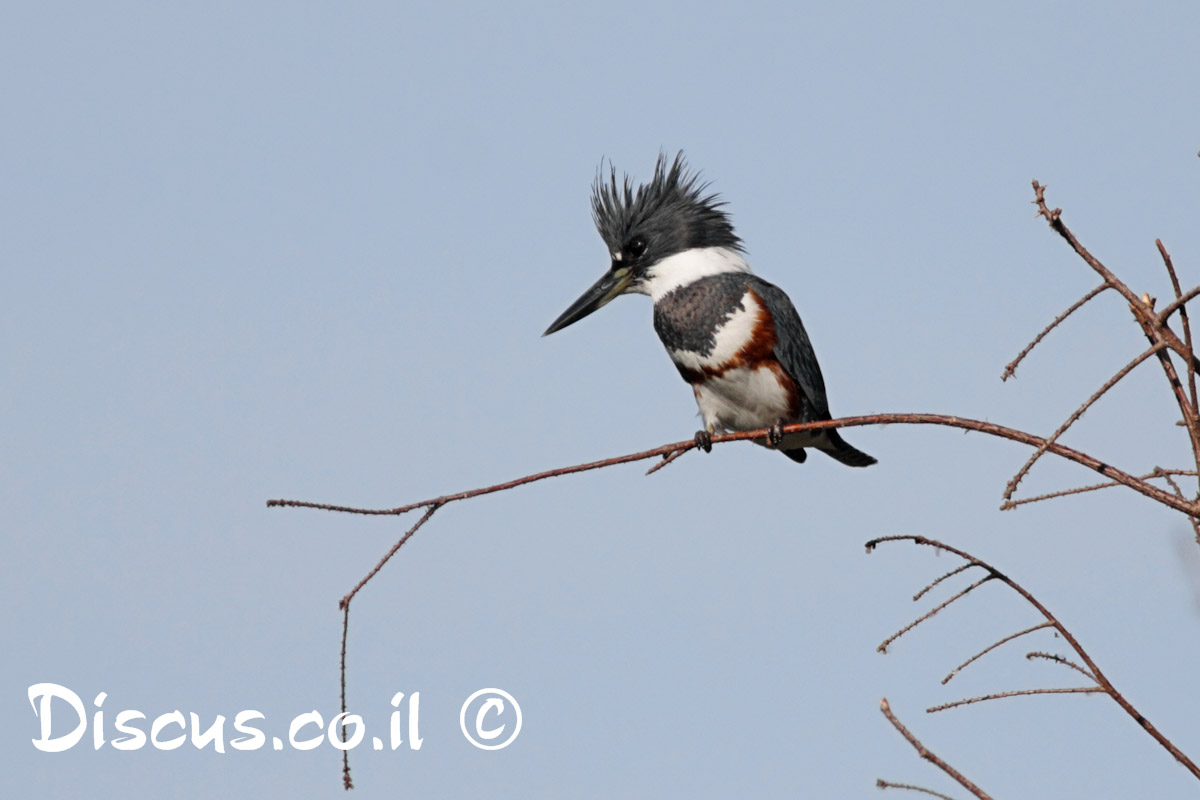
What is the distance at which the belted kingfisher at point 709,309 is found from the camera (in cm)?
378

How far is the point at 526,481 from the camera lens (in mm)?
2025

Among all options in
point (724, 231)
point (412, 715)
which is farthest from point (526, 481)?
point (724, 231)

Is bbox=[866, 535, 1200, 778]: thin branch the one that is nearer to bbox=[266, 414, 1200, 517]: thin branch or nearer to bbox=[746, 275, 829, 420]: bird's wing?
bbox=[266, 414, 1200, 517]: thin branch

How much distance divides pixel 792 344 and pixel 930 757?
2377mm

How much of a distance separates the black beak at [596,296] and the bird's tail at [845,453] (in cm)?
87

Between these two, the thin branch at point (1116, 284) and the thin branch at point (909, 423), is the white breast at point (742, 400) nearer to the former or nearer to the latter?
the thin branch at point (909, 423)

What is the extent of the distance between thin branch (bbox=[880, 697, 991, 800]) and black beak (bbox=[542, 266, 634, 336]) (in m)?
2.45

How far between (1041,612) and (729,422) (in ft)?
7.23

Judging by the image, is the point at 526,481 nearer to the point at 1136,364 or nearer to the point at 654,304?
the point at 1136,364

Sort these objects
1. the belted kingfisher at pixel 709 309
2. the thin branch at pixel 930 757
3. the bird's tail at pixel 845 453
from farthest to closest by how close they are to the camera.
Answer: the bird's tail at pixel 845 453
the belted kingfisher at pixel 709 309
the thin branch at pixel 930 757

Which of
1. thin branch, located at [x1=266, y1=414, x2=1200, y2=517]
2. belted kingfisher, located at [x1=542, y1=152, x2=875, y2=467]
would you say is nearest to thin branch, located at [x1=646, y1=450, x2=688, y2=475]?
thin branch, located at [x1=266, y1=414, x2=1200, y2=517]

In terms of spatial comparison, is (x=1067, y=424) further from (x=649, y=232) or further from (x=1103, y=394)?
(x=649, y=232)

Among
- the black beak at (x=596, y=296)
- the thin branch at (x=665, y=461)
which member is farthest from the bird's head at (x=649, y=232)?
the thin branch at (x=665, y=461)

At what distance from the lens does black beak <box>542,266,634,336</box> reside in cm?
393
